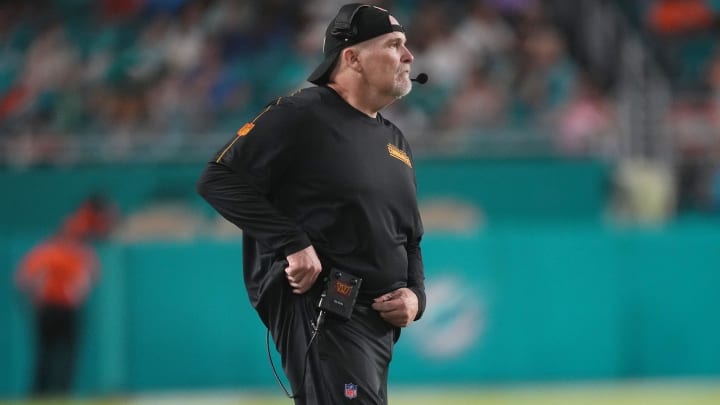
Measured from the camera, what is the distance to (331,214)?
16.5 ft

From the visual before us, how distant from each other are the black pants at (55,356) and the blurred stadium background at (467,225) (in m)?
0.24

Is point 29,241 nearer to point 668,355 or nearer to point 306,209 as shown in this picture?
point 668,355

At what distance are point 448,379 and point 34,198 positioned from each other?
15.2 ft

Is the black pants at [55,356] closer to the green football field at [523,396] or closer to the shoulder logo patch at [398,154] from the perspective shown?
the green football field at [523,396]

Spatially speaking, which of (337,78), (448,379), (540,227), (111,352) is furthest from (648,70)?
(337,78)

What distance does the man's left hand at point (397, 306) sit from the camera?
16.7 ft

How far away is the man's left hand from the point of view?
200 inches

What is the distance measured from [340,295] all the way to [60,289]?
303 inches

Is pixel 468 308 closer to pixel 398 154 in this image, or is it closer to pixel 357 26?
pixel 398 154

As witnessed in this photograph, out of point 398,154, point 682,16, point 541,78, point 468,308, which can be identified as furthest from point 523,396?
point 398,154

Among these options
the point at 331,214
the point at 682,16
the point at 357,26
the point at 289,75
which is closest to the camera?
the point at 331,214

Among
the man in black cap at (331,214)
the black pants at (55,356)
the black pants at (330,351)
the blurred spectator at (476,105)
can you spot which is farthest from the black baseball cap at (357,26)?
the blurred spectator at (476,105)

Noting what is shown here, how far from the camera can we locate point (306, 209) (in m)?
5.05

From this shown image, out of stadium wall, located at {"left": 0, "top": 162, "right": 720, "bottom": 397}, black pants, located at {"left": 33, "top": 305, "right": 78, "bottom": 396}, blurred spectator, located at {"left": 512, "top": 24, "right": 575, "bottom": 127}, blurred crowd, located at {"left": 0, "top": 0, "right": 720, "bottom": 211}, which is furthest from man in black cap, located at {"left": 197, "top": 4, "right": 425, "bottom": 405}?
blurred spectator, located at {"left": 512, "top": 24, "right": 575, "bottom": 127}
